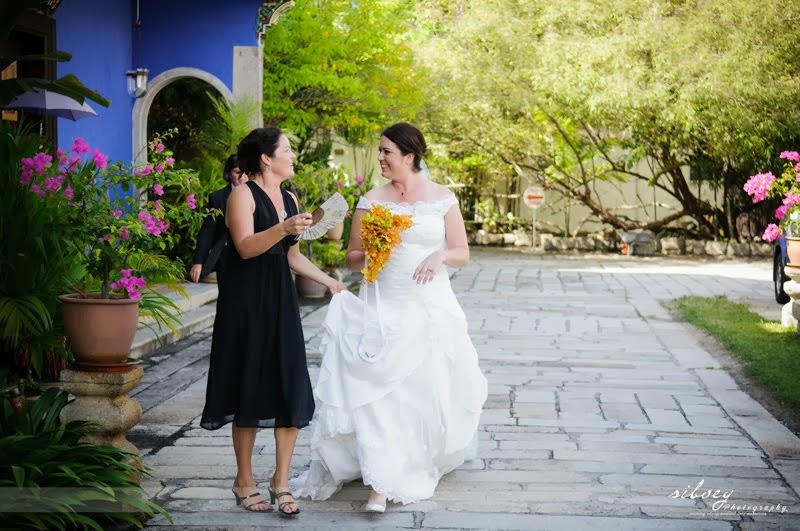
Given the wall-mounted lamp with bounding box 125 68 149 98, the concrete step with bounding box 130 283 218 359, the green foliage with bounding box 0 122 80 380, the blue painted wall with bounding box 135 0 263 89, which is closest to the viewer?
the green foliage with bounding box 0 122 80 380

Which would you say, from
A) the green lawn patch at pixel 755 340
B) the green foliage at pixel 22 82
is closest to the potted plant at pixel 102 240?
the green foliage at pixel 22 82

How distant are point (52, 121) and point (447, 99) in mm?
16043

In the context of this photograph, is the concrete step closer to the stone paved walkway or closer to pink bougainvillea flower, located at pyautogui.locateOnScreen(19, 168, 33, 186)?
the stone paved walkway

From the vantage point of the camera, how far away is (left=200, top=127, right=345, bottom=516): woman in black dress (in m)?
5.16

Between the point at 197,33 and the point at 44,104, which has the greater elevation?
the point at 197,33

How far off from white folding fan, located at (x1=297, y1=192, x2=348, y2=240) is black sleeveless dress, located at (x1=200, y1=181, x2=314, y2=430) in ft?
0.71

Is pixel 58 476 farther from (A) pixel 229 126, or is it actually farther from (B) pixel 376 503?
(A) pixel 229 126

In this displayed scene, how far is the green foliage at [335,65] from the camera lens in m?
18.9

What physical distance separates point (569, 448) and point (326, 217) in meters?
2.38

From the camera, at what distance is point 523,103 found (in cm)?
2655

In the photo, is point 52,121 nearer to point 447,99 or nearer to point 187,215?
point 187,215

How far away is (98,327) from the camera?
541 cm

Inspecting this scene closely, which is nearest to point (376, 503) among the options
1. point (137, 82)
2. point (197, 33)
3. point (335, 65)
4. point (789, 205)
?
point (789, 205)

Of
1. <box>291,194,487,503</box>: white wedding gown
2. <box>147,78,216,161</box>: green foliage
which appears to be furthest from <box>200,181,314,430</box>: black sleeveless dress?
<box>147,78,216,161</box>: green foliage
